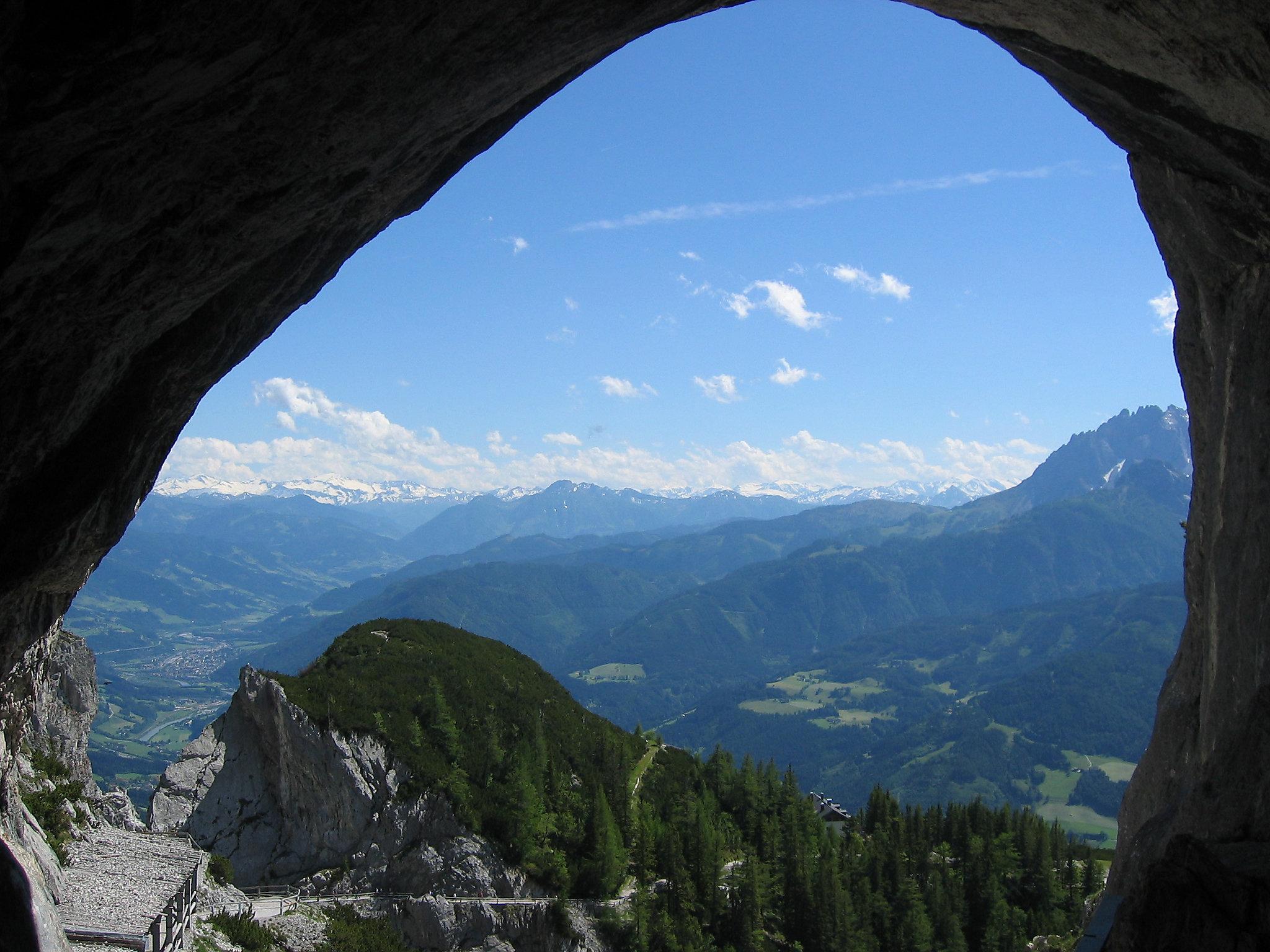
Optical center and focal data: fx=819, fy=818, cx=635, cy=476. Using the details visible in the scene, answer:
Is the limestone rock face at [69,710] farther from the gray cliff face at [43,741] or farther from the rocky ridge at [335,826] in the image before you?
the rocky ridge at [335,826]

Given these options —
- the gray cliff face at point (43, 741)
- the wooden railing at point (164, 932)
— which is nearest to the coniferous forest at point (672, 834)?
the gray cliff face at point (43, 741)

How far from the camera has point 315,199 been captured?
9742mm

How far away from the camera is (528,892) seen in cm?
4722

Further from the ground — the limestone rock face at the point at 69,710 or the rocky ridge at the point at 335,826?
the limestone rock face at the point at 69,710

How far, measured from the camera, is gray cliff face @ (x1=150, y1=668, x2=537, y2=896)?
151 feet

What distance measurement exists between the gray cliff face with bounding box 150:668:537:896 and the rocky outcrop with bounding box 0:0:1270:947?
119ft

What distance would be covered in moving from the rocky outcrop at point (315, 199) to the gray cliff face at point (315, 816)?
36.2 meters

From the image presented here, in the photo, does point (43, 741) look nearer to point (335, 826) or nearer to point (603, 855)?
point (335, 826)

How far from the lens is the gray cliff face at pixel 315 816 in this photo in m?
46.1

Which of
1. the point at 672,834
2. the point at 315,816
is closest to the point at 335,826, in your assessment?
the point at 315,816

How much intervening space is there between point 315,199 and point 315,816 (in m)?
46.8

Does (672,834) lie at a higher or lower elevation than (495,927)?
higher

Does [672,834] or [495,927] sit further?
[672,834]

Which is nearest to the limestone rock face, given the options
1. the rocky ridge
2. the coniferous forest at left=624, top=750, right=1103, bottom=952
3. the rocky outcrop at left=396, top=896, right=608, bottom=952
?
the rocky ridge
